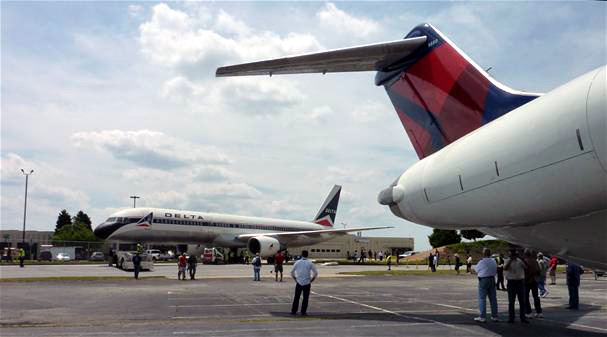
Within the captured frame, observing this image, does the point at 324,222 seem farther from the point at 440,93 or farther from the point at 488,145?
the point at 488,145

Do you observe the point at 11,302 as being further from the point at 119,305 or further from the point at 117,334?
the point at 117,334

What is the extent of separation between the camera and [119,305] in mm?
14672

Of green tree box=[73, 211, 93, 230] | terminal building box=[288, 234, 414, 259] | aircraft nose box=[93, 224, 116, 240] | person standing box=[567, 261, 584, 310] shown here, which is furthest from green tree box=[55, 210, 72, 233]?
person standing box=[567, 261, 584, 310]

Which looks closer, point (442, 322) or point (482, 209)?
point (482, 209)

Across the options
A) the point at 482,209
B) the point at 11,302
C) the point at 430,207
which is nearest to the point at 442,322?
the point at 430,207

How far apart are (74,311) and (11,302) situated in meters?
3.50

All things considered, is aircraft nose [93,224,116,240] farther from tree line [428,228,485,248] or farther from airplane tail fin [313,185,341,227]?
tree line [428,228,485,248]

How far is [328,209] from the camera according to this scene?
6338cm

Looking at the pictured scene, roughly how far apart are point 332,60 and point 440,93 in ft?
6.98

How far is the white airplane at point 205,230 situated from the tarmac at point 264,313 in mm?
21524

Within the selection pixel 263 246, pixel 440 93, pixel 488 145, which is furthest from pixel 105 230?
pixel 488 145

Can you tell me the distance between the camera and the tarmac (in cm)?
1005

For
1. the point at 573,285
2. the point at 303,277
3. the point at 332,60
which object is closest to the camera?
the point at 332,60

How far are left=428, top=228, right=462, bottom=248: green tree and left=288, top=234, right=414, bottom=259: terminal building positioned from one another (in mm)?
8049
